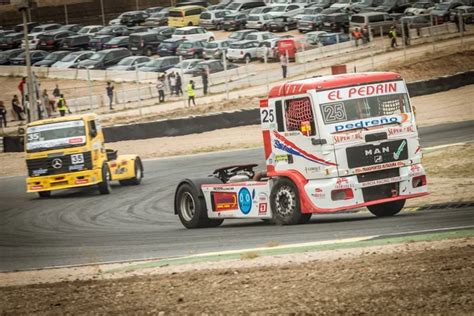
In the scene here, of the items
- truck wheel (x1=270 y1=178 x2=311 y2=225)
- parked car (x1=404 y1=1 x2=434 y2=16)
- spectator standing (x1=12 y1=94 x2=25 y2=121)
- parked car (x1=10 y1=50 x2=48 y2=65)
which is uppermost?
parked car (x1=404 y1=1 x2=434 y2=16)

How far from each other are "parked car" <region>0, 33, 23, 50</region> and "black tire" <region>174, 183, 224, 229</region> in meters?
59.7

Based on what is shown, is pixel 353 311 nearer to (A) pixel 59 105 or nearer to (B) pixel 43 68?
(A) pixel 59 105

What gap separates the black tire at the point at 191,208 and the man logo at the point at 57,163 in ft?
30.3

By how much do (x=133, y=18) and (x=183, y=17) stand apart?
5708mm

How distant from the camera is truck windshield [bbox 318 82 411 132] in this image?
16703mm

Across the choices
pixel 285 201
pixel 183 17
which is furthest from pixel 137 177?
pixel 183 17

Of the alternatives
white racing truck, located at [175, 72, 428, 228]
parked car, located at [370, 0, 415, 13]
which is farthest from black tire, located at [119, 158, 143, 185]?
parked car, located at [370, 0, 415, 13]

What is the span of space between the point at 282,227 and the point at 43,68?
4762 centimetres

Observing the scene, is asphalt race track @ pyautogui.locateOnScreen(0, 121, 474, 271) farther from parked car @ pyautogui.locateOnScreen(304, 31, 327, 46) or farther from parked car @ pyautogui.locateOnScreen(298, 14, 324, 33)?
parked car @ pyautogui.locateOnScreen(298, 14, 324, 33)

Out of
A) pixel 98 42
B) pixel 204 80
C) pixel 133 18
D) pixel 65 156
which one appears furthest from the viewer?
pixel 133 18

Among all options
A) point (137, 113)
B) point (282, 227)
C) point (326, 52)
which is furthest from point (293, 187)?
point (326, 52)

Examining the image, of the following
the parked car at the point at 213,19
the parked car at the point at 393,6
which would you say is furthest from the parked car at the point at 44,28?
the parked car at the point at 393,6

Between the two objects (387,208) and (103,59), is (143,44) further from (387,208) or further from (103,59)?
(387,208)

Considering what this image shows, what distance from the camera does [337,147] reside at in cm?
1666
